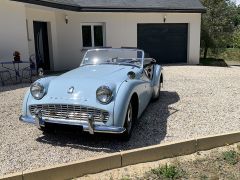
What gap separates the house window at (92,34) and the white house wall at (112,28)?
322 millimetres

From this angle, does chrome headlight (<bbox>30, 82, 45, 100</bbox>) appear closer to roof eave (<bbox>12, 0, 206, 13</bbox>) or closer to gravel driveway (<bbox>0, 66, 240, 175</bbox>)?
gravel driveway (<bbox>0, 66, 240, 175</bbox>)

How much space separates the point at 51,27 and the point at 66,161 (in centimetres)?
1159

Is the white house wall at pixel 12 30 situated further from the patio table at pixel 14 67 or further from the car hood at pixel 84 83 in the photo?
the car hood at pixel 84 83

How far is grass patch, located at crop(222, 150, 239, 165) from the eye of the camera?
438 centimetres

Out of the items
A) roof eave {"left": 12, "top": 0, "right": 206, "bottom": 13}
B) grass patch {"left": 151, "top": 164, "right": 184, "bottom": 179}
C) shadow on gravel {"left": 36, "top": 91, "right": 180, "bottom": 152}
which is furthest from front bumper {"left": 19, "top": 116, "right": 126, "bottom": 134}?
roof eave {"left": 12, "top": 0, "right": 206, "bottom": 13}

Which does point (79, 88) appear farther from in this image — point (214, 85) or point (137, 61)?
point (214, 85)

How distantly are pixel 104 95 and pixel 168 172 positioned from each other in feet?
4.57

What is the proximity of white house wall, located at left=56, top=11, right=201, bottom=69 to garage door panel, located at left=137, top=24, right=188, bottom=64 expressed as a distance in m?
0.32

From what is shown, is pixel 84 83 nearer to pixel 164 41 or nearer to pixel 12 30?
pixel 12 30

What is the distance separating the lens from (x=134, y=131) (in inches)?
220

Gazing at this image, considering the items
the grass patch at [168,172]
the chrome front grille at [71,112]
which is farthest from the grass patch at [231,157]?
the chrome front grille at [71,112]

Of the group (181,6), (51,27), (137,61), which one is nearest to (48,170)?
(137,61)

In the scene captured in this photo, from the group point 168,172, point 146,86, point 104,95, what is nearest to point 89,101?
point 104,95

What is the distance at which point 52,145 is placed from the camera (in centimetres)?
493
